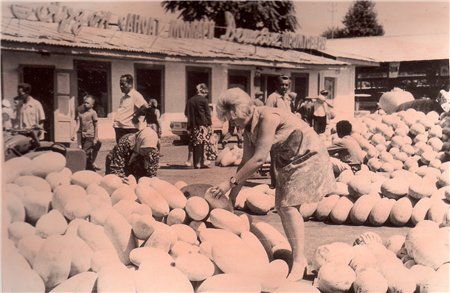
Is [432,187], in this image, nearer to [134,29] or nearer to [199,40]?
Result: [199,40]

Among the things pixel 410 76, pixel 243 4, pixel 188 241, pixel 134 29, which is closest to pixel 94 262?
pixel 188 241

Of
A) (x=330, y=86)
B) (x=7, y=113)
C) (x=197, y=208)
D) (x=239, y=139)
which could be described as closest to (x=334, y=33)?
(x=330, y=86)

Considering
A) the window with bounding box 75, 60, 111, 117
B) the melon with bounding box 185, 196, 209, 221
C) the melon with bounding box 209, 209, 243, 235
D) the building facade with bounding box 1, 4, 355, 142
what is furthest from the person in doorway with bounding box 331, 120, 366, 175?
the window with bounding box 75, 60, 111, 117

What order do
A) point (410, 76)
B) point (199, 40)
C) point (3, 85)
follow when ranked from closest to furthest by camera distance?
1. point (3, 85)
2. point (199, 40)
3. point (410, 76)

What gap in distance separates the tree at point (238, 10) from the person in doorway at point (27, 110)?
82 cm

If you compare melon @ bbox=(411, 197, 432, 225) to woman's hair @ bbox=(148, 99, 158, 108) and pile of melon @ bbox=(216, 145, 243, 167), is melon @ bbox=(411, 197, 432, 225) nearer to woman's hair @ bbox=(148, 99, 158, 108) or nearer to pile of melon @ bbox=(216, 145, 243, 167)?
pile of melon @ bbox=(216, 145, 243, 167)

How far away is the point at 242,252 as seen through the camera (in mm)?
3049

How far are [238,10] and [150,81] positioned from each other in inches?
23.7

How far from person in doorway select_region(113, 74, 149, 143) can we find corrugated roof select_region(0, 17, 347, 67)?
0.18 metres

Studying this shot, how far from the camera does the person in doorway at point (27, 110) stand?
3.02m

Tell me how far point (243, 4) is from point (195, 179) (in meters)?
0.97

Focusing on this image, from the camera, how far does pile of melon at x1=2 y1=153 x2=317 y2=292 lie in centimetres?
296

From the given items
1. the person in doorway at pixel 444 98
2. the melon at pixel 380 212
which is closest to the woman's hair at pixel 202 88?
the melon at pixel 380 212

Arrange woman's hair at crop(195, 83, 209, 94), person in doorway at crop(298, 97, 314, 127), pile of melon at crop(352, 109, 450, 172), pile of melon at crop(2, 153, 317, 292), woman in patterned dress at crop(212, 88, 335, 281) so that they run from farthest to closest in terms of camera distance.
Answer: pile of melon at crop(352, 109, 450, 172)
person in doorway at crop(298, 97, 314, 127)
woman's hair at crop(195, 83, 209, 94)
woman in patterned dress at crop(212, 88, 335, 281)
pile of melon at crop(2, 153, 317, 292)
